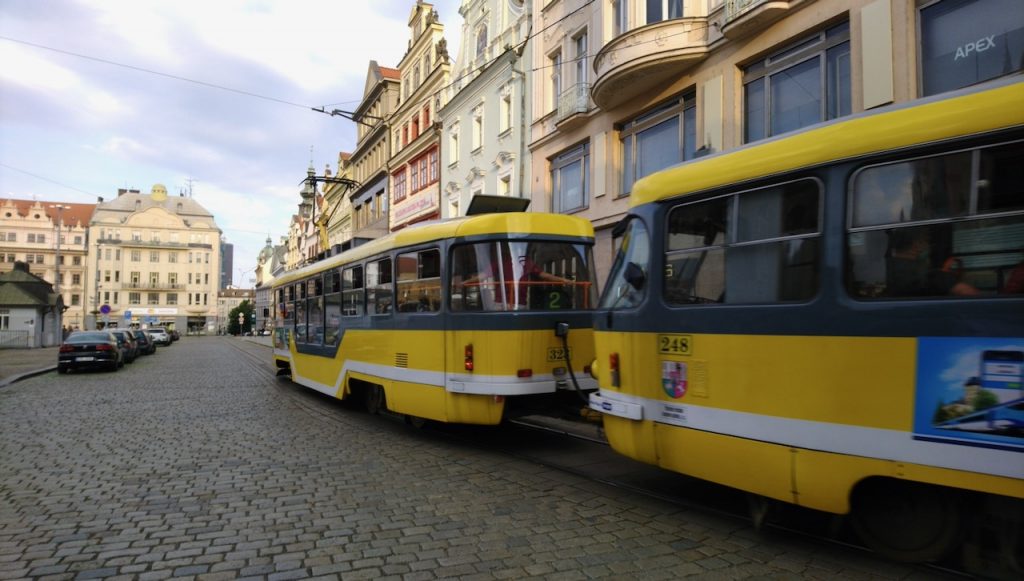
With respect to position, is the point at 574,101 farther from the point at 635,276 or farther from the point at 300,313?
the point at 635,276

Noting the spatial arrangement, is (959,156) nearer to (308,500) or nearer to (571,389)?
(571,389)

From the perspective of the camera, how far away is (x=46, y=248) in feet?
289

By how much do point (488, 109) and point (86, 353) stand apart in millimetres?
16943

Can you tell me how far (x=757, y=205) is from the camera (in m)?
4.44

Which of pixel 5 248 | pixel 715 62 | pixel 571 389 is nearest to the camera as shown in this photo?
pixel 571 389

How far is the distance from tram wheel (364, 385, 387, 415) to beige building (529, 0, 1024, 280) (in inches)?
242

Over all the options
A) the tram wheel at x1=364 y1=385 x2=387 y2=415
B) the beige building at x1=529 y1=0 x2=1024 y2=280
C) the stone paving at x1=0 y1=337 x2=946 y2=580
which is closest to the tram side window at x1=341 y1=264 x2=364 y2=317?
the tram wheel at x1=364 y1=385 x2=387 y2=415

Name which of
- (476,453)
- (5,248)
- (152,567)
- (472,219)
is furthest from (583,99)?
(5,248)

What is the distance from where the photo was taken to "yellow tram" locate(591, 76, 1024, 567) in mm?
3312

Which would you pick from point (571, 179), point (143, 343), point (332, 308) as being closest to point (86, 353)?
point (143, 343)

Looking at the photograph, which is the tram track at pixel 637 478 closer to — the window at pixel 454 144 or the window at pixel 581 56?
the window at pixel 581 56

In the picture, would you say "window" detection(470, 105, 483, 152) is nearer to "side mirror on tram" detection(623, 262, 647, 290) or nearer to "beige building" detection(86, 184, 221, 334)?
"side mirror on tram" detection(623, 262, 647, 290)

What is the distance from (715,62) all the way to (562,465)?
10.8 metres

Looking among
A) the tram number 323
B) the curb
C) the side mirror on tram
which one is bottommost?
the curb
